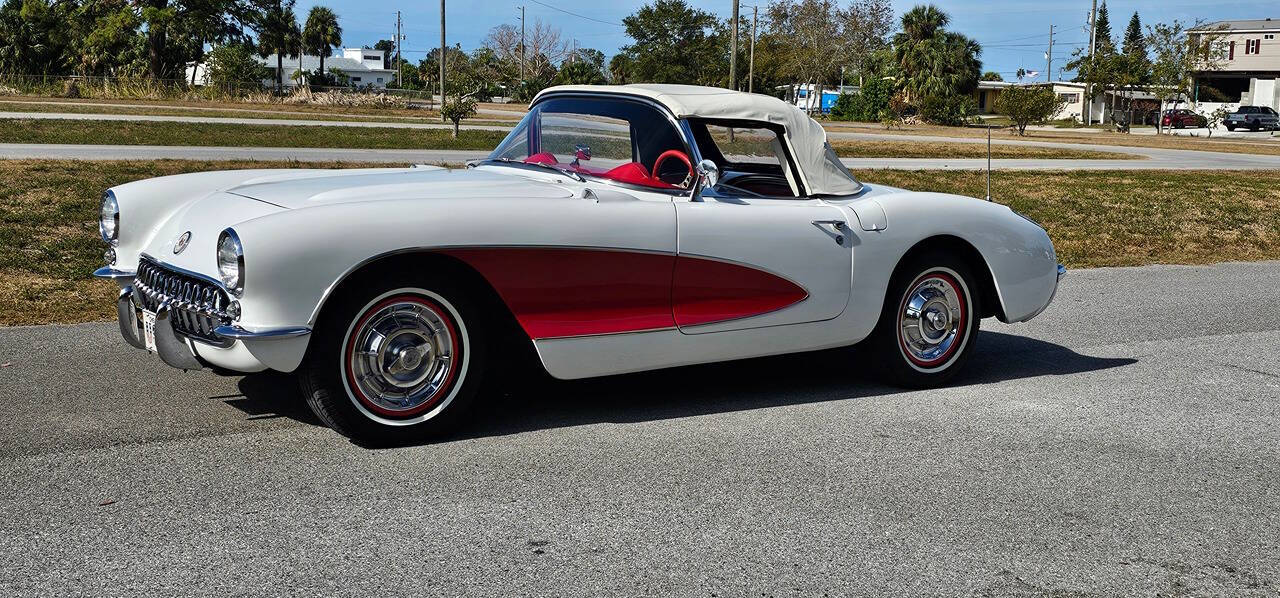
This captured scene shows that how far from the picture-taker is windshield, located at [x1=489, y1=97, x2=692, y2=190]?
5371 millimetres

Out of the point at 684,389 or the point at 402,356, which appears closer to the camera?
the point at 402,356

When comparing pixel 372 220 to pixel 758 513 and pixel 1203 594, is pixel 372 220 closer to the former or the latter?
pixel 758 513

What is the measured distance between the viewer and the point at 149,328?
4.72m

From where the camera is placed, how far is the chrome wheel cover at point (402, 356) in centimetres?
450

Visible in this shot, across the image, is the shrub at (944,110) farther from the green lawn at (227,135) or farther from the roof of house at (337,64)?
the roof of house at (337,64)

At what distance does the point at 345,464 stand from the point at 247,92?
152 feet

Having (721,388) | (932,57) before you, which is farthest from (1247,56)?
(721,388)

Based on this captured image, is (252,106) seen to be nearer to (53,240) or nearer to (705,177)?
(53,240)

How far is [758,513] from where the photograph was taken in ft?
13.2

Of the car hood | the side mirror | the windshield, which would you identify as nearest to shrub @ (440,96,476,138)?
the windshield

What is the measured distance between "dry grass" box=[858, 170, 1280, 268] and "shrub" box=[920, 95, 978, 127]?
34922mm

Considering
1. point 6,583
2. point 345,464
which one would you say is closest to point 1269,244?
point 345,464

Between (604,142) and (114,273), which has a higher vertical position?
(604,142)

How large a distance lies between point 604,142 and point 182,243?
1.97 m
